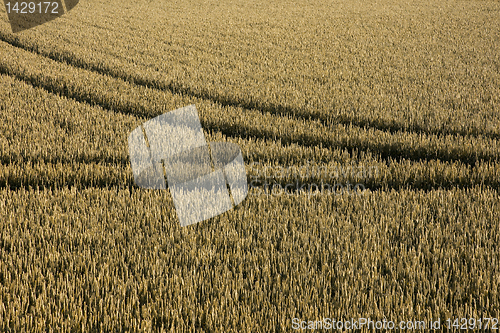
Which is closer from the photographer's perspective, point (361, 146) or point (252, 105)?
point (361, 146)

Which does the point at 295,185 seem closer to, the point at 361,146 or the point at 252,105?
the point at 361,146

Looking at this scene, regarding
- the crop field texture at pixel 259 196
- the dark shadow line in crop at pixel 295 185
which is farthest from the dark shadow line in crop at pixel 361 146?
the dark shadow line in crop at pixel 295 185

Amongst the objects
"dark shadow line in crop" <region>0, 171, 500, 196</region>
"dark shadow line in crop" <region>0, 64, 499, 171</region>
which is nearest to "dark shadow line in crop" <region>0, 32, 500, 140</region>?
"dark shadow line in crop" <region>0, 64, 499, 171</region>

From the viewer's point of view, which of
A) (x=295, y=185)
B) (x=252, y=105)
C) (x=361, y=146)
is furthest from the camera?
A: (x=252, y=105)

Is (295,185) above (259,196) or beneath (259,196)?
beneath

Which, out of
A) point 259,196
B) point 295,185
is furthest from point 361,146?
point 259,196

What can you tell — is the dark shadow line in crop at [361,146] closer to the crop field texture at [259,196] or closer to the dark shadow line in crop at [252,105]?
the crop field texture at [259,196]
